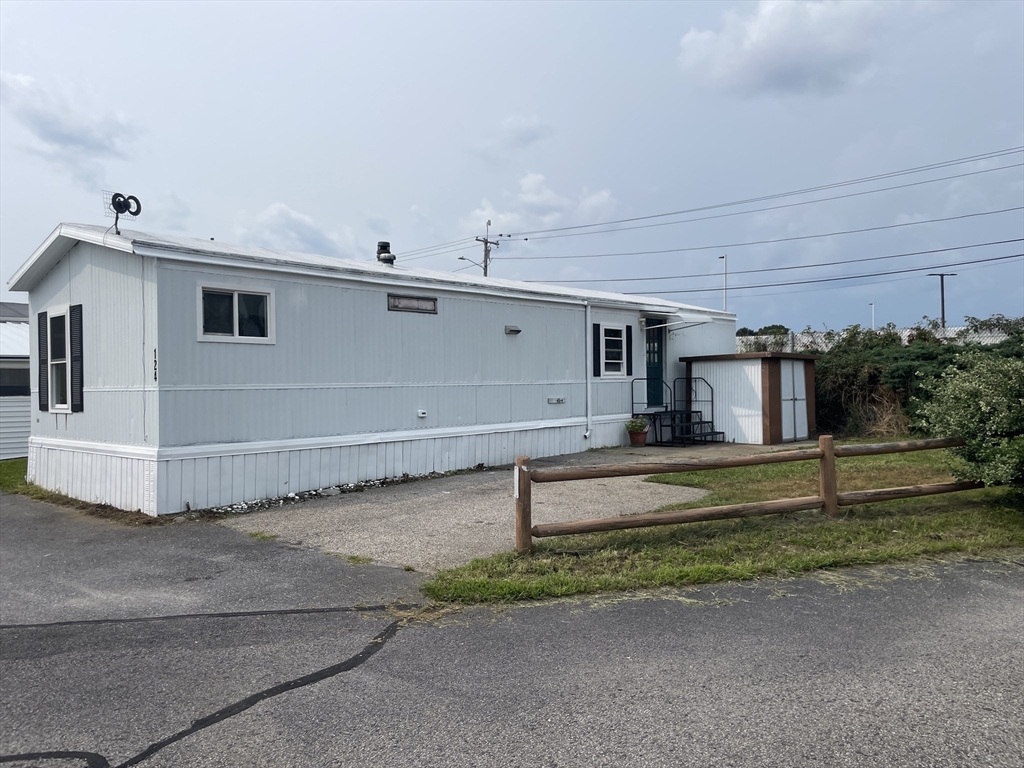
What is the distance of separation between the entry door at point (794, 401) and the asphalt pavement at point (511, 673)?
32.6 ft

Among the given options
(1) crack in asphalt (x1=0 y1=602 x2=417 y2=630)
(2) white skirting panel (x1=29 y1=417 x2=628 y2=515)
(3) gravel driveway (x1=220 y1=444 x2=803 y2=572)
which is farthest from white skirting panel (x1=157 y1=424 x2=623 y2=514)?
(1) crack in asphalt (x1=0 y1=602 x2=417 y2=630)

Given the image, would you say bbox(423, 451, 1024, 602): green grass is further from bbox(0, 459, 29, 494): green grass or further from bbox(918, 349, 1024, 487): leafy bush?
bbox(0, 459, 29, 494): green grass

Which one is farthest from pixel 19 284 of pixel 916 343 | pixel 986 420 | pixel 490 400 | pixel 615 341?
pixel 916 343

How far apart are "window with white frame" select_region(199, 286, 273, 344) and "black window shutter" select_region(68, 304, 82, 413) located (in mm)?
2485

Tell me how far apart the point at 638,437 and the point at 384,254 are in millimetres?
6385

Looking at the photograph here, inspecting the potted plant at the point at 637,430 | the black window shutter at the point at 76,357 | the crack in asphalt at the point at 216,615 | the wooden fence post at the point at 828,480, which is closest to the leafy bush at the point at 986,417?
the wooden fence post at the point at 828,480

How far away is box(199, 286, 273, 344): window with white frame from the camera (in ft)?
32.5

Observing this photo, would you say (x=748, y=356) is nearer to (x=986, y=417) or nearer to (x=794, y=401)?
(x=794, y=401)

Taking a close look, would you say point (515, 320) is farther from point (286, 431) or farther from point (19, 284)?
point (19, 284)

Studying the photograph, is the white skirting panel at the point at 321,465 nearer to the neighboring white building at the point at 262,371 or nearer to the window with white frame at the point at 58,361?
the neighboring white building at the point at 262,371

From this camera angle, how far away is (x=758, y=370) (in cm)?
1602

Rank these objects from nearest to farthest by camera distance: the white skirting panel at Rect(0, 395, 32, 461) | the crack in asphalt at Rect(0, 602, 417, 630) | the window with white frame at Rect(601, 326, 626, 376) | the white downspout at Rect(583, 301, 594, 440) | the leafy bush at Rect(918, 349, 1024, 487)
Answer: the crack in asphalt at Rect(0, 602, 417, 630), the leafy bush at Rect(918, 349, 1024, 487), the white downspout at Rect(583, 301, 594, 440), the window with white frame at Rect(601, 326, 626, 376), the white skirting panel at Rect(0, 395, 32, 461)

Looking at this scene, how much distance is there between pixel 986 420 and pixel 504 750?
6.80 meters

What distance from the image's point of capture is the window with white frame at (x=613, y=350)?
1574 cm
